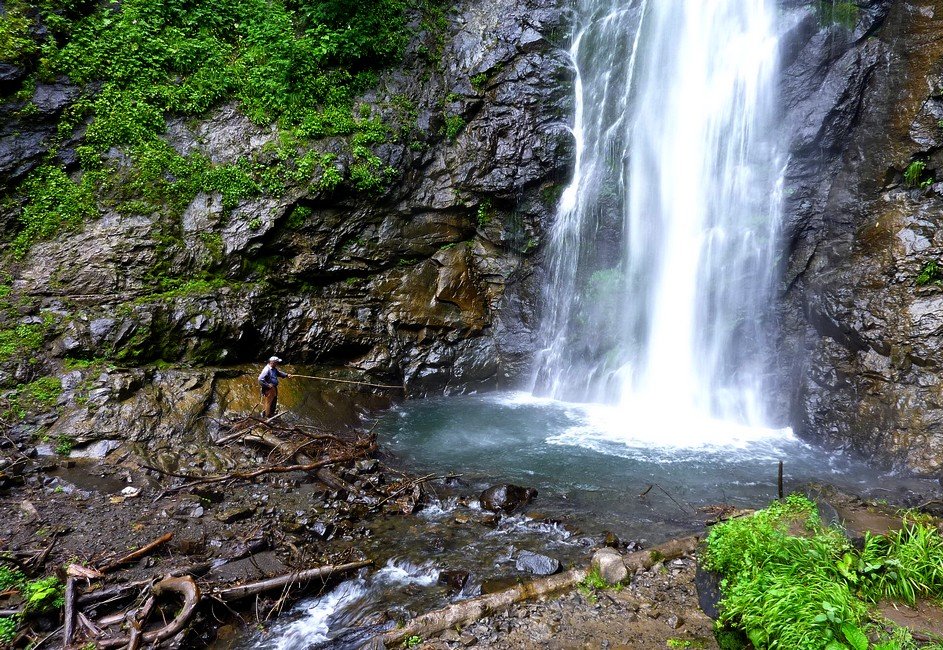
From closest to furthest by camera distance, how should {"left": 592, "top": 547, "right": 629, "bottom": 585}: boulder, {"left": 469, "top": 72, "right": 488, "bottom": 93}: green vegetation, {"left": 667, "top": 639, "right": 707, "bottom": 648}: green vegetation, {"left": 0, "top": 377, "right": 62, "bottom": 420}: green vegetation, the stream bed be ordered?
{"left": 667, "top": 639, "right": 707, "bottom": 648}: green vegetation → {"left": 592, "top": 547, "right": 629, "bottom": 585}: boulder → the stream bed → {"left": 0, "top": 377, "right": 62, "bottom": 420}: green vegetation → {"left": 469, "top": 72, "right": 488, "bottom": 93}: green vegetation

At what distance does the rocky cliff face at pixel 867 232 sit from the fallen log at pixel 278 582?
9.09m

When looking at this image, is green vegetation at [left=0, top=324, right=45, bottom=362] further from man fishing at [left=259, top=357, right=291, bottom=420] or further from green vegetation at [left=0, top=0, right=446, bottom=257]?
man fishing at [left=259, top=357, right=291, bottom=420]

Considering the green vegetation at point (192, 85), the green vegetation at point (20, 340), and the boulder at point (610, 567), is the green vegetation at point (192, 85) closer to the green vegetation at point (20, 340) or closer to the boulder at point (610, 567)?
the green vegetation at point (20, 340)

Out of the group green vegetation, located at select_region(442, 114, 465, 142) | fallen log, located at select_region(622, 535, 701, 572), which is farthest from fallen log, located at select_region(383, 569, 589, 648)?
green vegetation, located at select_region(442, 114, 465, 142)

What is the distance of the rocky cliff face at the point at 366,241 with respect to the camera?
9.38 meters

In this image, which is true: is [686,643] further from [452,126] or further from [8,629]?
[452,126]

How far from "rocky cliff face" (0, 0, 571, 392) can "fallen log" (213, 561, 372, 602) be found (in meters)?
6.34

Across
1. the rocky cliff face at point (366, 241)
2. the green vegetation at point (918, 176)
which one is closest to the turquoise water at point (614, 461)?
the rocky cliff face at point (366, 241)

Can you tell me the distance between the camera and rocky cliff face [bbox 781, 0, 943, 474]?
8.50 m

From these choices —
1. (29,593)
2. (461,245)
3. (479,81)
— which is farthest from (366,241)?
(29,593)

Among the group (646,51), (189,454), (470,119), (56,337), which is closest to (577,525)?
(189,454)

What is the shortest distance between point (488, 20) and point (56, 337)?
43.0ft

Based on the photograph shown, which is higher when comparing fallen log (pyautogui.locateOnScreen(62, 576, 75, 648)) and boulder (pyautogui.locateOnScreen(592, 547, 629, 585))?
boulder (pyautogui.locateOnScreen(592, 547, 629, 585))

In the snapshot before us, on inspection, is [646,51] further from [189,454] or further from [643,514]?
[189,454]
